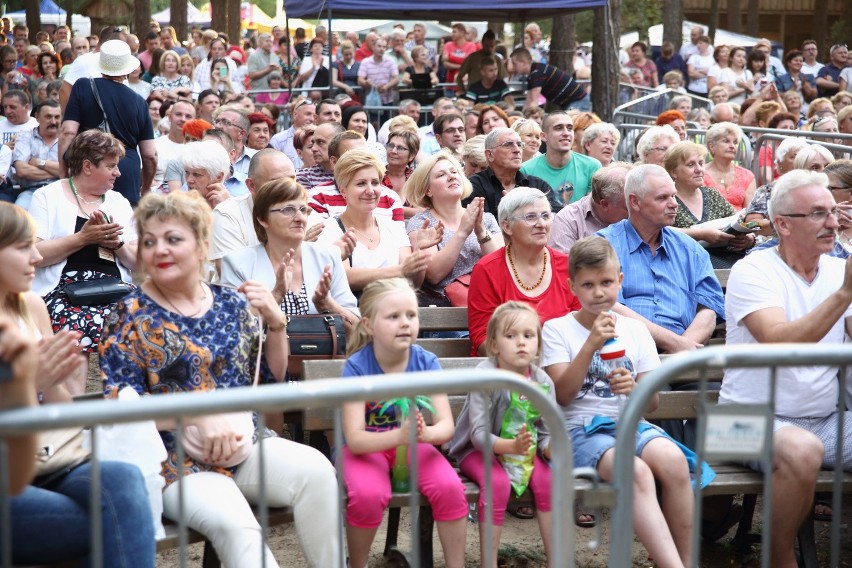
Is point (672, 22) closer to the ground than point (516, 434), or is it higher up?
higher up

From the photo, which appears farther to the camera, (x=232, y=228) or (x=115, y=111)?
(x=115, y=111)

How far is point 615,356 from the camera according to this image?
15.8 ft

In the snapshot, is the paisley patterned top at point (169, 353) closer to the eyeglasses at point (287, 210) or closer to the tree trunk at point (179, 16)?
the eyeglasses at point (287, 210)

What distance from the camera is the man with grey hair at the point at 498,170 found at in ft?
25.5

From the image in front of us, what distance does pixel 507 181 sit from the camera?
794 cm

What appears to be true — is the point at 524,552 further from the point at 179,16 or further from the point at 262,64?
the point at 179,16

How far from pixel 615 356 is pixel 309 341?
1382 millimetres

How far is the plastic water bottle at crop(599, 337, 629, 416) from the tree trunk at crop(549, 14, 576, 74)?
51.4 feet

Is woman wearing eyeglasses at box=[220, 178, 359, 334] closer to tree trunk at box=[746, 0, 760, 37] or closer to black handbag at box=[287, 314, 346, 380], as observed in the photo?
black handbag at box=[287, 314, 346, 380]

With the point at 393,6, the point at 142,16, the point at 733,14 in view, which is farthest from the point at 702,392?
the point at 733,14

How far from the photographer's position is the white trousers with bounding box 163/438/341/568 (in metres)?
3.89

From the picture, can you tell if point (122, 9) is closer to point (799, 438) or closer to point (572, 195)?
point (572, 195)

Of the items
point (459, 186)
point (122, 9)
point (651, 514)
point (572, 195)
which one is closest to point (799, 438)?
point (651, 514)

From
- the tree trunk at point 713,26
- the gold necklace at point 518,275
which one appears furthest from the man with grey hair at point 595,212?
the tree trunk at point 713,26
